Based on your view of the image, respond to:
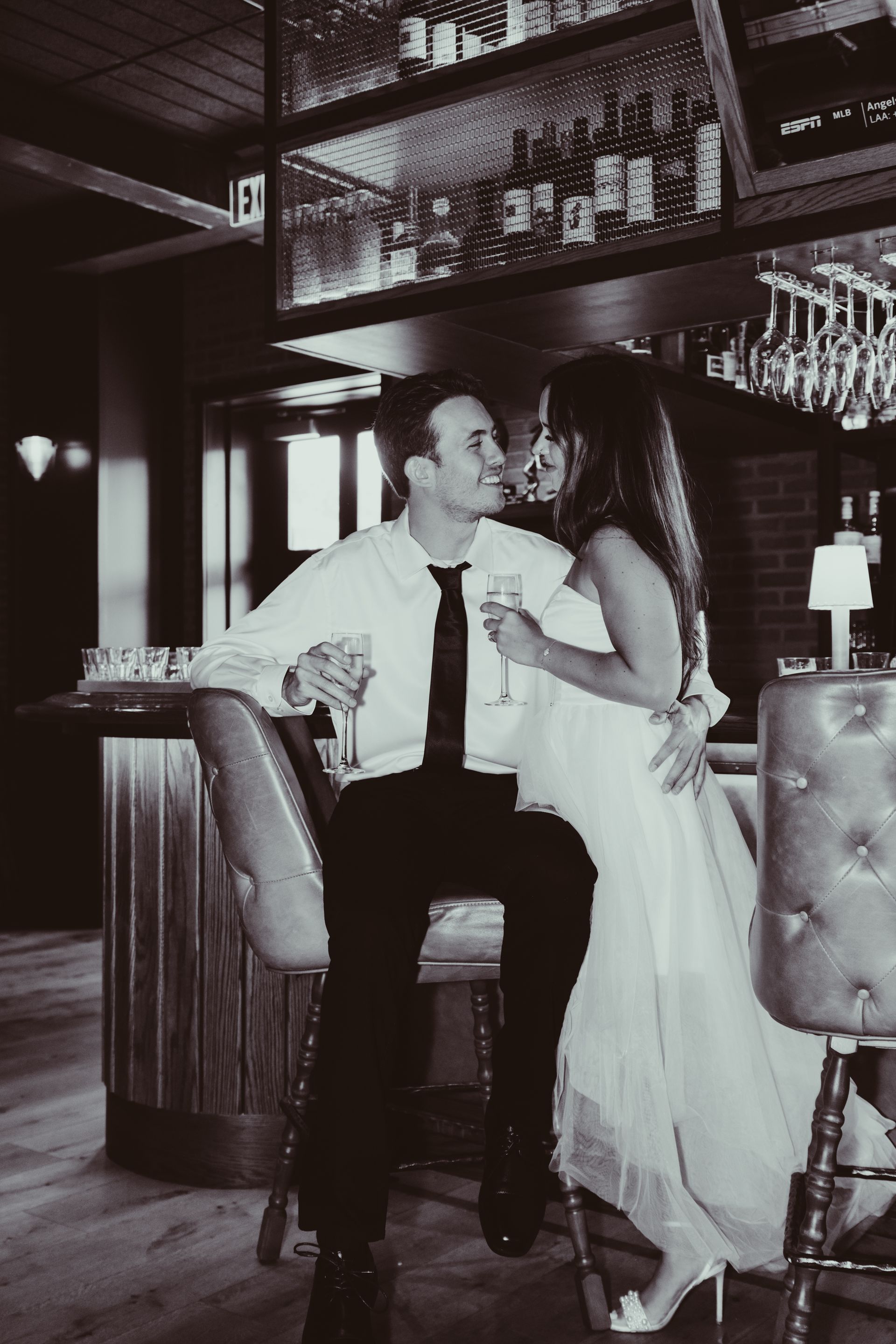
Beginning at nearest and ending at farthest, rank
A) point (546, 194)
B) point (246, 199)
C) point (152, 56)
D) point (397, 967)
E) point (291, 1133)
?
point (397, 967)
point (291, 1133)
point (546, 194)
point (152, 56)
point (246, 199)

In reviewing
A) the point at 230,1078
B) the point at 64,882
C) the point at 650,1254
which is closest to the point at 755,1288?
the point at 650,1254

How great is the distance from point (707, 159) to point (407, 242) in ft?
Answer: 2.62

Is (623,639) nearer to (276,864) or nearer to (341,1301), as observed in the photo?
(276,864)

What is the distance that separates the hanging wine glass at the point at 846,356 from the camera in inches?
103

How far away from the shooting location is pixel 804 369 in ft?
8.77

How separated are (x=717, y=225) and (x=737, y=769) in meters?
1.08

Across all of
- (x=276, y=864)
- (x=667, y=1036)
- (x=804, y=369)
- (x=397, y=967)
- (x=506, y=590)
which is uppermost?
(x=804, y=369)

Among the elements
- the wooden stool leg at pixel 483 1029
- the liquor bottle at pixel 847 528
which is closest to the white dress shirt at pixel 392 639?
the wooden stool leg at pixel 483 1029

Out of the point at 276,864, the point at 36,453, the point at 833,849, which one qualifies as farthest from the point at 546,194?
the point at 36,453

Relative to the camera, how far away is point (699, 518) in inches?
185

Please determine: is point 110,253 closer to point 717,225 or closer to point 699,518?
point 699,518

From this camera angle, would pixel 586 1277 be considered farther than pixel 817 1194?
Yes

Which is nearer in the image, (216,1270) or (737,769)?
(216,1270)

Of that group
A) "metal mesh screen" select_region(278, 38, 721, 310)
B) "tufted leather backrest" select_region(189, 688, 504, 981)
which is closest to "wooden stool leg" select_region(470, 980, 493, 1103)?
A: "tufted leather backrest" select_region(189, 688, 504, 981)
